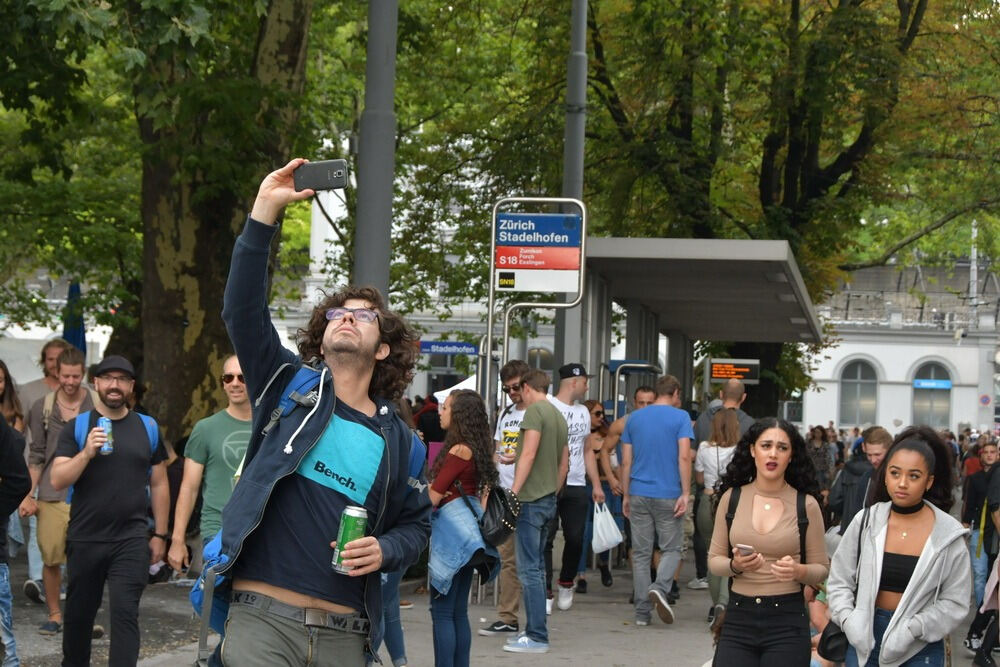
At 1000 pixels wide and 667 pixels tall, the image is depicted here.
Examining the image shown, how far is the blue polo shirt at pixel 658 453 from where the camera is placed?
12.3 m

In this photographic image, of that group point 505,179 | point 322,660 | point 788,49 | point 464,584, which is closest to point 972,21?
point 788,49

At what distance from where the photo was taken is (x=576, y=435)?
12.9 meters

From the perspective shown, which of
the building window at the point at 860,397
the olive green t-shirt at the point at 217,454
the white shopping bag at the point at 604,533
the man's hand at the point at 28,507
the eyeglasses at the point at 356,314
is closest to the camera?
the eyeglasses at the point at 356,314

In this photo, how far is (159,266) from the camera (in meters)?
14.6

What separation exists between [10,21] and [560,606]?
6.18m

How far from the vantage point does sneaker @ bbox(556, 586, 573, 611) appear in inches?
513

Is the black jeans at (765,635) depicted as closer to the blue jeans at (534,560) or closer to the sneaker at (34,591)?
the blue jeans at (534,560)

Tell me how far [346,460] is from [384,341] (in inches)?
17.8

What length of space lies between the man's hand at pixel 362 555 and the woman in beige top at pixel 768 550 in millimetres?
2613

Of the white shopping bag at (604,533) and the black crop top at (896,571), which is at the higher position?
the black crop top at (896,571)

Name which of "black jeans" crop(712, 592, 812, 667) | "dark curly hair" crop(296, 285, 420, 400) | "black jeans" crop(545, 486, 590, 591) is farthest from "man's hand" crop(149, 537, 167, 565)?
"black jeans" crop(545, 486, 590, 591)

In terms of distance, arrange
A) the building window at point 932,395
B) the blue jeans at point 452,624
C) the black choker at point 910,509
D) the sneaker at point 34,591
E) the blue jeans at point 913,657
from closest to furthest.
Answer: the blue jeans at point 913,657
the black choker at point 910,509
the blue jeans at point 452,624
the sneaker at point 34,591
the building window at point 932,395

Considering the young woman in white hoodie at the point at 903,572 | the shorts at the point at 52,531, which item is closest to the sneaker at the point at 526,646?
the shorts at the point at 52,531

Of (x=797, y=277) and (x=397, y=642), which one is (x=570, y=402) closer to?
(x=397, y=642)
